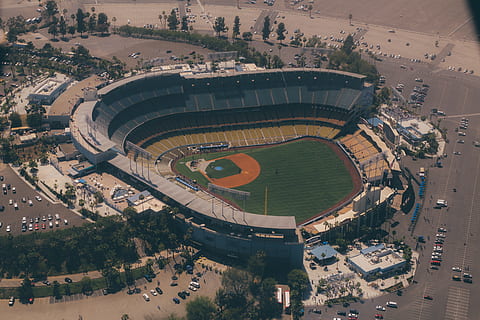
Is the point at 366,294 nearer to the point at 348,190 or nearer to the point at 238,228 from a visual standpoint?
the point at 238,228

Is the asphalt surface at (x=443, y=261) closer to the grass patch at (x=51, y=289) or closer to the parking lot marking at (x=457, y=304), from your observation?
the parking lot marking at (x=457, y=304)

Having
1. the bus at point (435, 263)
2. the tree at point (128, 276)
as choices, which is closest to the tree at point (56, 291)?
the tree at point (128, 276)

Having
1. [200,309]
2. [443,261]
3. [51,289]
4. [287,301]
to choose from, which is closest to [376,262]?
[443,261]

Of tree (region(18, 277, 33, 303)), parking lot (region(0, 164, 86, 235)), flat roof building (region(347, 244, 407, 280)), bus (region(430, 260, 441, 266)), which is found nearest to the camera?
tree (region(18, 277, 33, 303))

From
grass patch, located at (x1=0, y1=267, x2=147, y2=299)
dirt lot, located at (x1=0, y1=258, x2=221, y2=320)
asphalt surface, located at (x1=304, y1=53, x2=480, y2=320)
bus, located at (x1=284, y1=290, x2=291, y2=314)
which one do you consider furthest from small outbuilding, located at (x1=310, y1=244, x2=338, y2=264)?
grass patch, located at (x1=0, y1=267, x2=147, y2=299)

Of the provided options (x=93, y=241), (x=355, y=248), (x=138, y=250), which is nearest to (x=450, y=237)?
(x=355, y=248)

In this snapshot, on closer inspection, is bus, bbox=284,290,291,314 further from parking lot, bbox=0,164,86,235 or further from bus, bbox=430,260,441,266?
parking lot, bbox=0,164,86,235
